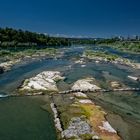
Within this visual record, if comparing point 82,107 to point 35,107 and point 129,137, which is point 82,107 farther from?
point 129,137

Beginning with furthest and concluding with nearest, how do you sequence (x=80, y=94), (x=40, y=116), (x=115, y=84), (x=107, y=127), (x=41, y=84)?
(x=115, y=84)
(x=41, y=84)
(x=80, y=94)
(x=40, y=116)
(x=107, y=127)

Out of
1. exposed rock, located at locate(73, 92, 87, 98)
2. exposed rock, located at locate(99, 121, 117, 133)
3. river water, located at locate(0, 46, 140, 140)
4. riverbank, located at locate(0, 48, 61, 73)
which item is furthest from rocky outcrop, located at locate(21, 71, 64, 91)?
exposed rock, located at locate(99, 121, 117, 133)

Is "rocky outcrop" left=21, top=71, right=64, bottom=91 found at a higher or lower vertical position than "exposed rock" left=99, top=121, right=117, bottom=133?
higher

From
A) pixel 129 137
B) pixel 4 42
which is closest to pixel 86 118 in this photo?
pixel 129 137

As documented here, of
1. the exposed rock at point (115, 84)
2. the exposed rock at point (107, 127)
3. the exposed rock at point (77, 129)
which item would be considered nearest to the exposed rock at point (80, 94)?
the exposed rock at point (115, 84)

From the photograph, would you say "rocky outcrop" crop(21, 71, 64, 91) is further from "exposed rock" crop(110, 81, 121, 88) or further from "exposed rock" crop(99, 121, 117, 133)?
"exposed rock" crop(99, 121, 117, 133)

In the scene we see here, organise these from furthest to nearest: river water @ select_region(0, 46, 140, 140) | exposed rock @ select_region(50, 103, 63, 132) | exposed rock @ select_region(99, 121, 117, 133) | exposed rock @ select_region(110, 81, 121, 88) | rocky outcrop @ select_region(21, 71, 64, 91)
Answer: exposed rock @ select_region(110, 81, 121, 88) < rocky outcrop @ select_region(21, 71, 64, 91) < exposed rock @ select_region(50, 103, 63, 132) < exposed rock @ select_region(99, 121, 117, 133) < river water @ select_region(0, 46, 140, 140)

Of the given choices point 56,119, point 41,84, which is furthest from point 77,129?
point 41,84

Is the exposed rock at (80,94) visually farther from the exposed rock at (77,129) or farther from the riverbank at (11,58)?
the riverbank at (11,58)

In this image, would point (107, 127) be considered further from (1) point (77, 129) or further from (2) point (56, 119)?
(2) point (56, 119)
